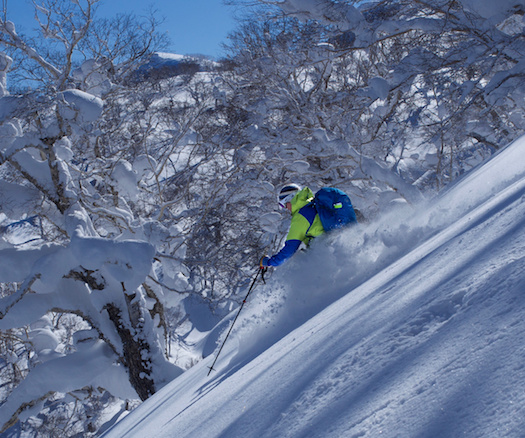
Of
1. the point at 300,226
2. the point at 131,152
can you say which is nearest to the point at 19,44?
the point at 131,152

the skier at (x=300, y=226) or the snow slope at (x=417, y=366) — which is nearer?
the snow slope at (x=417, y=366)

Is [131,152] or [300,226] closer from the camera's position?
[300,226]

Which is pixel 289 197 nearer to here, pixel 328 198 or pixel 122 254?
pixel 328 198

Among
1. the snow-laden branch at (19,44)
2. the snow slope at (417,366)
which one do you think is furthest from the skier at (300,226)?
the snow-laden branch at (19,44)

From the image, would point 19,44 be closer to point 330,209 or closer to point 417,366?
point 330,209

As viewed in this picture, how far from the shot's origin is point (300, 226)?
205 inches

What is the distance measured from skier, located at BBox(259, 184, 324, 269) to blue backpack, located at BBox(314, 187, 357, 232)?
0.22 ft

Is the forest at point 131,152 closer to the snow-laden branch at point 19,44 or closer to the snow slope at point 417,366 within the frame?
the snow-laden branch at point 19,44

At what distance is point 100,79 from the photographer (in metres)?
9.42

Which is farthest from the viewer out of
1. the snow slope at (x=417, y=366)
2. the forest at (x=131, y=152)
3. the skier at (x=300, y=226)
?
the forest at (x=131, y=152)

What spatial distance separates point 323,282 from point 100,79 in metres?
7.21

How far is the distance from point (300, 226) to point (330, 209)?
1.43 ft

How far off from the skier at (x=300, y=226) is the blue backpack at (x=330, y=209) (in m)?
0.07

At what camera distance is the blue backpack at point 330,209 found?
5238 millimetres
